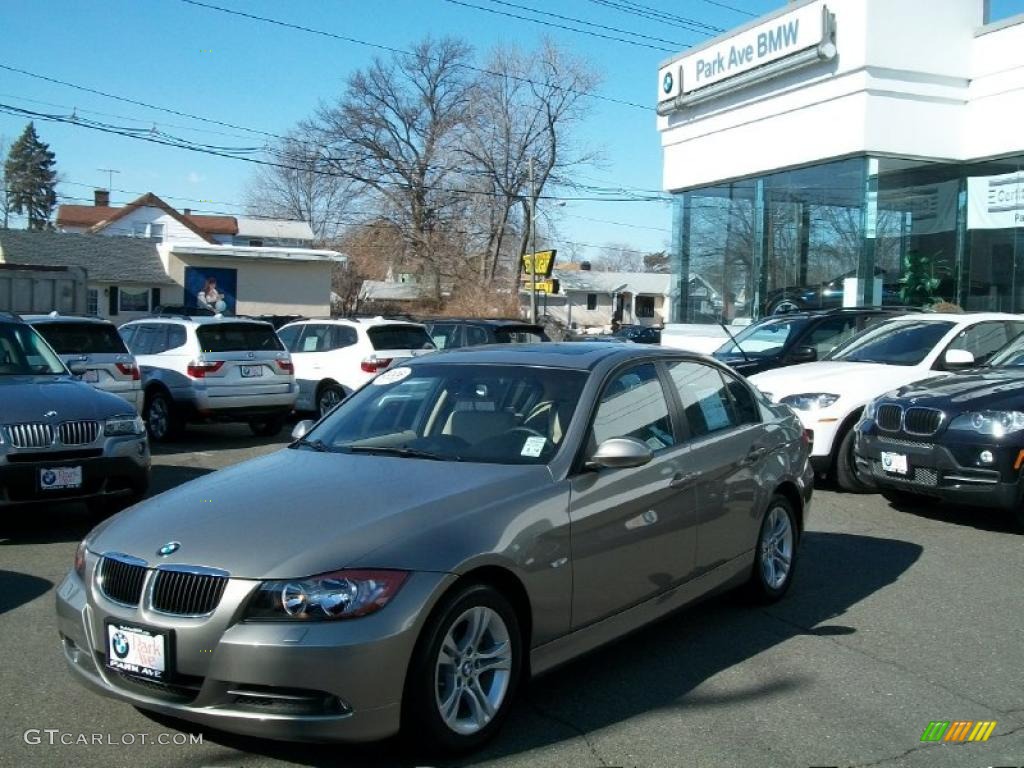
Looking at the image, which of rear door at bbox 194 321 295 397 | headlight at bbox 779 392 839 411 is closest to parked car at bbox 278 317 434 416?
rear door at bbox 194 321 295 397

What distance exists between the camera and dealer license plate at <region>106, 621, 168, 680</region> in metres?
→ 3.79

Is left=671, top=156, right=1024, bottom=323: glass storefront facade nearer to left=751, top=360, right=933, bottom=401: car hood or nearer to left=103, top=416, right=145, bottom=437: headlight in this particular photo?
left=751, top=360, right=933, bottom=401: car hood

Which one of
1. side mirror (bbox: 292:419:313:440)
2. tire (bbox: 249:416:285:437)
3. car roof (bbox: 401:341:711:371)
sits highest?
car roof (bbox: 401:341:711:371)

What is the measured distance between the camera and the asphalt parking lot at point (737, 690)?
413 cm

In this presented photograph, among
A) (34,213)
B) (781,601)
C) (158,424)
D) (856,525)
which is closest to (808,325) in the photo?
(856,525)

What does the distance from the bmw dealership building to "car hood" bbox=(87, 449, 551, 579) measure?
16.7 metres

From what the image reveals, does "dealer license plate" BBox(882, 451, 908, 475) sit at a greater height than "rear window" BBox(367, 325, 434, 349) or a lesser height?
lesser

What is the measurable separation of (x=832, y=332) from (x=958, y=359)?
3506mm

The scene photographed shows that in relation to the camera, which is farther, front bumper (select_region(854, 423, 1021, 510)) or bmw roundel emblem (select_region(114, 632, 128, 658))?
front bumper (select_region(854, 423, 1021, 510))

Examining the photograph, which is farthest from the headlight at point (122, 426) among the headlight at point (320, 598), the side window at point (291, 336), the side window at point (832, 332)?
the side window at point (832, 332)

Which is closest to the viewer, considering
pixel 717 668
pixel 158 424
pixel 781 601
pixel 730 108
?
pixel 717 668

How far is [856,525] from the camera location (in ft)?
29.1

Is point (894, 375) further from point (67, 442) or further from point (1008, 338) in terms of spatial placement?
point (67, 442)

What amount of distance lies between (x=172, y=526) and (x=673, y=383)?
2750mm
